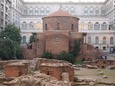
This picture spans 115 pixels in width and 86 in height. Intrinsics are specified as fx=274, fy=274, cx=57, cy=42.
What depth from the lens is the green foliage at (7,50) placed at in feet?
138

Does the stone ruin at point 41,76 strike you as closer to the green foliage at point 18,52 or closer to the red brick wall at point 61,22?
the green foliage at point 18,52

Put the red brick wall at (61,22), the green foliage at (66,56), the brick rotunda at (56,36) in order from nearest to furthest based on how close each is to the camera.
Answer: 1. the green foliage at (66,56)
2. the brick rotunda at (56,36)
3. the red brick wall at (61,22)

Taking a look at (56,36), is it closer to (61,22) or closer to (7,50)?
(61,22)

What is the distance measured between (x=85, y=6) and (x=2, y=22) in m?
39.2

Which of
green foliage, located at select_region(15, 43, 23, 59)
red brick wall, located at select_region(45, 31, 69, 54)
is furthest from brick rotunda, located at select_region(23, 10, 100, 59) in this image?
green foliage, located at select_region(15, 43, 23, 59)

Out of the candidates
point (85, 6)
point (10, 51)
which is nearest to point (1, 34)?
point (10, 51)

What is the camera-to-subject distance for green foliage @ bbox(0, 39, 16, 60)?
138 ft

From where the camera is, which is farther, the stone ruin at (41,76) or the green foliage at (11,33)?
the green foliage at (11,33)

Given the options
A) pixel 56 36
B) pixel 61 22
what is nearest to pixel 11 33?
pixel 61 22

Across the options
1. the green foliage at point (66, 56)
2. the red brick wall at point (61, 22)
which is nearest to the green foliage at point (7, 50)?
the green foliage at point (66, 56)

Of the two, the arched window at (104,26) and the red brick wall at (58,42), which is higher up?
the arched window at (104,26)

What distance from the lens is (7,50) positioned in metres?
42.5

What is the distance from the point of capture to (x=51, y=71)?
18.2 metres

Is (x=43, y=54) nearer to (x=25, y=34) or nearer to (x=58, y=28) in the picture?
(x=58, y=28)
